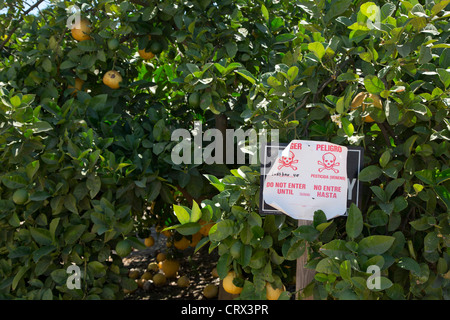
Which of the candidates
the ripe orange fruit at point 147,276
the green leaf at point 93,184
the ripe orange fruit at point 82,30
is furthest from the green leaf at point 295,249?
the ripe orange fruit at point 147,276

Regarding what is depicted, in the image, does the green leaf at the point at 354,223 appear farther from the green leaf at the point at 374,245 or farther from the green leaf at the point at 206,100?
the green leaf at the point at 206,100

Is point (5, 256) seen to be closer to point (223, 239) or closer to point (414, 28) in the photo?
point (223, 239)

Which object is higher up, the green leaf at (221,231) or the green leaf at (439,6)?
the green leaf at (439,6)

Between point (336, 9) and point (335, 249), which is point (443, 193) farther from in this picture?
point (336, 9)

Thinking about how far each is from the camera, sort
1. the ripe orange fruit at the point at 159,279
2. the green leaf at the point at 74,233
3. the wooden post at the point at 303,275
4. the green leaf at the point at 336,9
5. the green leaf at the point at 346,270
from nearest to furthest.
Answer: the green leaf at the point at 346,270
the wooden post at the point at 303,275
the green leaf at the point at 336,9
the green leaf at the point at 74,233
the ripe orange fruit at the point at 159,279

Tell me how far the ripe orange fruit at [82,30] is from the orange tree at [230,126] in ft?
0.10

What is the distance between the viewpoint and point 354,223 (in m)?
1.15

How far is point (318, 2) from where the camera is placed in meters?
1.45

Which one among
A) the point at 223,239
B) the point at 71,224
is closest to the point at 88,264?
the point at 71,224

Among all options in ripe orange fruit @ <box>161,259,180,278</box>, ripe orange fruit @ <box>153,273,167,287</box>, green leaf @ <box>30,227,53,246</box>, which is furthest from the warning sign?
ripe orange fruit @ <box>153,273,167,287</box>

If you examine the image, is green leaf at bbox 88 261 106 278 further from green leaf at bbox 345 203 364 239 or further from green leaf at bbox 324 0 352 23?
green leaf at bbox 324 0 352 23

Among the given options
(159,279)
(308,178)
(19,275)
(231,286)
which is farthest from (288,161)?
(159,279)

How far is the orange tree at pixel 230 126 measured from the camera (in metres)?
1.20
